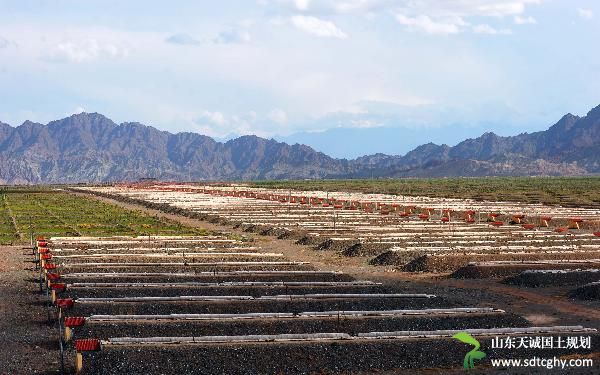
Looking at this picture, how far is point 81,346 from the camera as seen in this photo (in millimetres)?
14047

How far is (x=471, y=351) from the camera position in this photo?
594 inches

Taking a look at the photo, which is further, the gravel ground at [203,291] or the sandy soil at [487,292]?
the gravel ground at [203,291]

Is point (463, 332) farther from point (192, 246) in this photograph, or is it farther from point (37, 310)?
point (192, 246)

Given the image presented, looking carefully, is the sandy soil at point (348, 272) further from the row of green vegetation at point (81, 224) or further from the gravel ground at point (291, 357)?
the row of green vegetation at point (81, 224)

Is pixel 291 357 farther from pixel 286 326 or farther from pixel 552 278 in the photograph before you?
pixel 552 278

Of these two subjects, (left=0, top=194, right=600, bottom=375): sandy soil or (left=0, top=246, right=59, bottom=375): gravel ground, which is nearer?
(left=0, top=246, right=59, bottom=375): gravel ground

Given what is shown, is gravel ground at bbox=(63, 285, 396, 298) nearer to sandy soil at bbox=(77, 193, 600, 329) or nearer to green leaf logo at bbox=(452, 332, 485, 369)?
sandy soil at bbox=(77, 193, 600, 329)

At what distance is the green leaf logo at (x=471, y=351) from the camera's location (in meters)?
14.6

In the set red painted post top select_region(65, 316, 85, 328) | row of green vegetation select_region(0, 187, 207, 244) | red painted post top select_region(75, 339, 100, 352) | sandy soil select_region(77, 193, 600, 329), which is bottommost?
sandy soil select_region(77, 193, 600, 329)

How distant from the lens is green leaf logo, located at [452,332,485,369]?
48.0ft

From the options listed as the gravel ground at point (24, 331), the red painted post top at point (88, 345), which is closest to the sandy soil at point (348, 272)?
the gravel ground at point (24, 331)

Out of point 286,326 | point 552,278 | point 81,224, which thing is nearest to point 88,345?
point 286,326

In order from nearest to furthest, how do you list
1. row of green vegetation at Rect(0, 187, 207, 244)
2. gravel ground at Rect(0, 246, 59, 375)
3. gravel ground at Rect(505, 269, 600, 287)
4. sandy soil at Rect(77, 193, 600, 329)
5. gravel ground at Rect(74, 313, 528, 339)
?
gravel ground at Rect(0, 246, 59, 375)
gravel ground at Rect(74, 313, 528, 339)
sandy soil at Rect(77, 193, 600, 329)
gravel ground at Rect(505, 269, 600, 287)
row of green vegetation at Rect(0, 187, 207, 244)

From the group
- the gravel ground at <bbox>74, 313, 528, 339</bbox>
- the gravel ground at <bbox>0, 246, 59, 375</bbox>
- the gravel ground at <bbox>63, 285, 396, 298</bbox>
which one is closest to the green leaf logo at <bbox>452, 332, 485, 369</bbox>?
Answer: the gravel ground at <bbox>74, 313, 528, 339</bbox>
